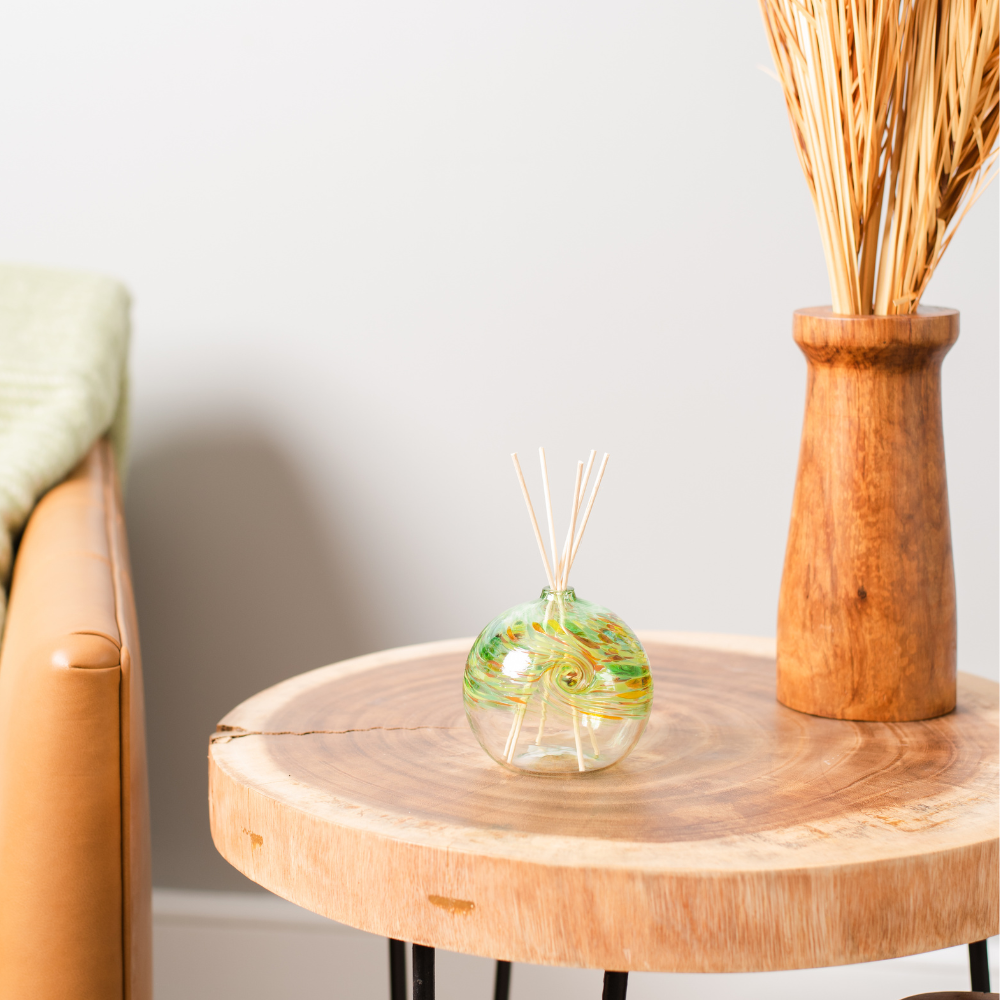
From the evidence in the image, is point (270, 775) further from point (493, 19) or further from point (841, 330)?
point (493, 19)

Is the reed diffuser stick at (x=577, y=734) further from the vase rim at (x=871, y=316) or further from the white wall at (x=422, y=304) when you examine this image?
the white wall at (x=422, y=304)

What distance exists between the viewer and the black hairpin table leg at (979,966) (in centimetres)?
88

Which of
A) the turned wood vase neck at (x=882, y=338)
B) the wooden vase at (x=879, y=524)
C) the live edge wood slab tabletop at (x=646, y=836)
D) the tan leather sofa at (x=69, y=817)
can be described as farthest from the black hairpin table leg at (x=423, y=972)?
the turned wood vase neck at (x=882, y=338)

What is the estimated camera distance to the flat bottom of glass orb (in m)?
0.63

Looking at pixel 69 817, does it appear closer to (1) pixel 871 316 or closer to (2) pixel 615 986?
(2) pixel 615 986

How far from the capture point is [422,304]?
123 centimetres

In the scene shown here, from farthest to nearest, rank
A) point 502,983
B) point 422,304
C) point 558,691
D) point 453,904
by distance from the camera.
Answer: point 422,304
point 502,983
point 558,691
point 453,904

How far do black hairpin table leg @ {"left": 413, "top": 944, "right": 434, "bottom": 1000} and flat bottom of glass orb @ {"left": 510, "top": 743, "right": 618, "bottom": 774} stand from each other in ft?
0.37

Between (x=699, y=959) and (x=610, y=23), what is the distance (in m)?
0.98

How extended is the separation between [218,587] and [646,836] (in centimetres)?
87

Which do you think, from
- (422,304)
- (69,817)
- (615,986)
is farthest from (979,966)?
(422,304)

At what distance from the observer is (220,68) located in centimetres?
123

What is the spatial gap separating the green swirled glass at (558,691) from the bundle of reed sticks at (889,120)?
28 cm

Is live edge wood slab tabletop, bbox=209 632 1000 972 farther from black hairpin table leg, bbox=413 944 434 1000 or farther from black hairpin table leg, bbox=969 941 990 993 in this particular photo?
black hairpin table leg, bbox=969 941 990 993
